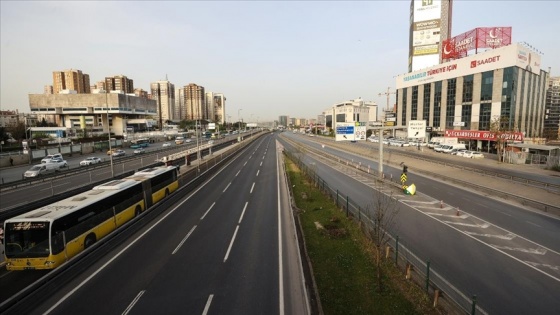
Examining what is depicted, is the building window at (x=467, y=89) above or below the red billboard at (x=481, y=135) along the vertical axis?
above

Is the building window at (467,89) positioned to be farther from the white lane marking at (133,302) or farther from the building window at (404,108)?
the white lane marking at (133,302)

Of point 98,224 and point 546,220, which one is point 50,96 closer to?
point 98,224

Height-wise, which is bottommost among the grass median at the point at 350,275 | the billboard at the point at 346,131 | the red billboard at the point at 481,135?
the grass median at the point at 350,275

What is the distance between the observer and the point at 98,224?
703 inches

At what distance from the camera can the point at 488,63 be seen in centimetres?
7631

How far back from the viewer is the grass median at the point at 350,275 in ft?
37.7

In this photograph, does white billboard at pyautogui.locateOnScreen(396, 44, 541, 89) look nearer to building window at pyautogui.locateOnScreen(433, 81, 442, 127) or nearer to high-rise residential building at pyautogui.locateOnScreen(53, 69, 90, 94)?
building window at pyautogui.locateOnScreen(433, 81, 442, 127)

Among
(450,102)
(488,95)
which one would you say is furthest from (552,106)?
(488,95)

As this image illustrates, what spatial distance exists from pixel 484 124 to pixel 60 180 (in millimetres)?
92840

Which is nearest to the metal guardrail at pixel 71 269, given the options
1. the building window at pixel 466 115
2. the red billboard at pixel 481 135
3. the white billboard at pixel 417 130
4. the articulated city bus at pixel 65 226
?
the articulated city bus at pixel 65 226

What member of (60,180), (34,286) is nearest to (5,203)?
(60,180)

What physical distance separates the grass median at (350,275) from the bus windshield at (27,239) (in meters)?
13.2

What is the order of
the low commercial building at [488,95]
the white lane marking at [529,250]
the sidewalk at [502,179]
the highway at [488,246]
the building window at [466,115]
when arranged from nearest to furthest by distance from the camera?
the highway at [488,246] < the white lane marking at [529,250] < the sidewalk at [502,179] < the low commercial building at [488,95] < the building window at [466,115]

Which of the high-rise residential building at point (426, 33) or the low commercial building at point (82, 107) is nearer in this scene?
the high-rise residential building at point (426, 33)
